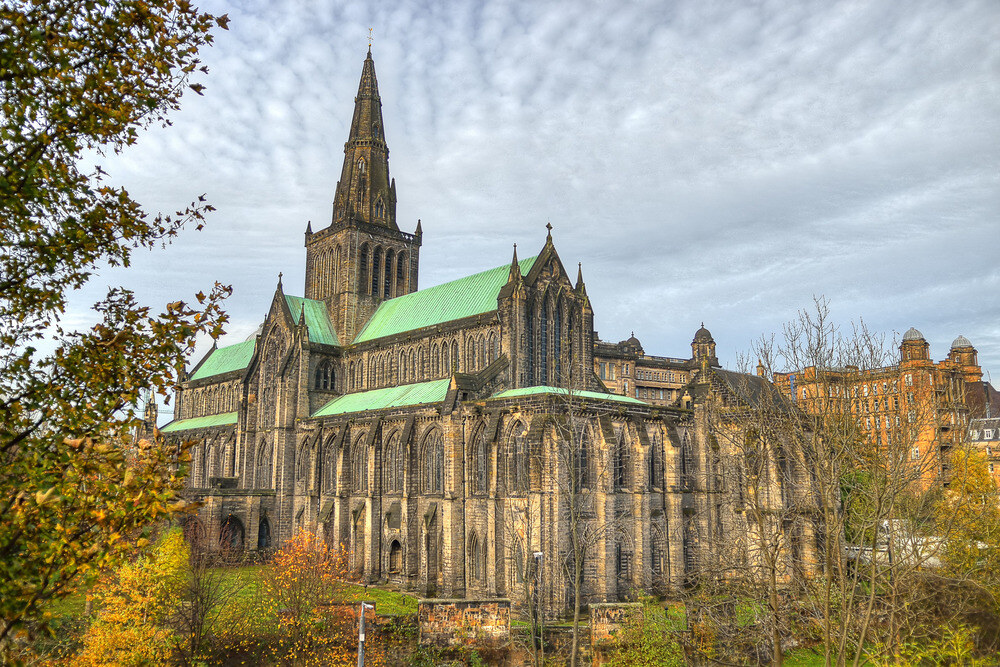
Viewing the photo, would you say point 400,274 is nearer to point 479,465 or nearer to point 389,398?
point 389,398

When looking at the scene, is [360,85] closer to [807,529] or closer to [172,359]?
[807,529]

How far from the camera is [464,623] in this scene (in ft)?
112

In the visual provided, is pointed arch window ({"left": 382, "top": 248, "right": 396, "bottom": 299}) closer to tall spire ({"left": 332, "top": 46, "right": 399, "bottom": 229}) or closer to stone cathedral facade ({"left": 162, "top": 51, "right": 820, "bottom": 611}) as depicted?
stone cathedral facade ({"left": 162, "top": 51, "right": 820, "bottom": 611})

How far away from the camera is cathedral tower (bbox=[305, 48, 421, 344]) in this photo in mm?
70500

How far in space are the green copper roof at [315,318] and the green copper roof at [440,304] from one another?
275 cm

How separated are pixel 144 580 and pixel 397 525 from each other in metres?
21.7

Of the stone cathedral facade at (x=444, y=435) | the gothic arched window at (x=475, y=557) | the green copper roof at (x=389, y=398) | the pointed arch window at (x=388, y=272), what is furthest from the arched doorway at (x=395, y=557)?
the pointed arch window at (x=388, y=272)

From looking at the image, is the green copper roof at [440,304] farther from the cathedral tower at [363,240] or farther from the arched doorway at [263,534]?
the arched doorway at [263,534]

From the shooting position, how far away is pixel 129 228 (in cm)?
869

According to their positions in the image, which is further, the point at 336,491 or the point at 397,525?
the point at 336,491

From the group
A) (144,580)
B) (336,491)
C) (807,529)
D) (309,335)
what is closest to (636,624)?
(144,580)

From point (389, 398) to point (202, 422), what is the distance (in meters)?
33.6

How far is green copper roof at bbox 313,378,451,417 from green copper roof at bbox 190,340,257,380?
2342 centimetres

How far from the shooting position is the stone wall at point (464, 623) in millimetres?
33969
